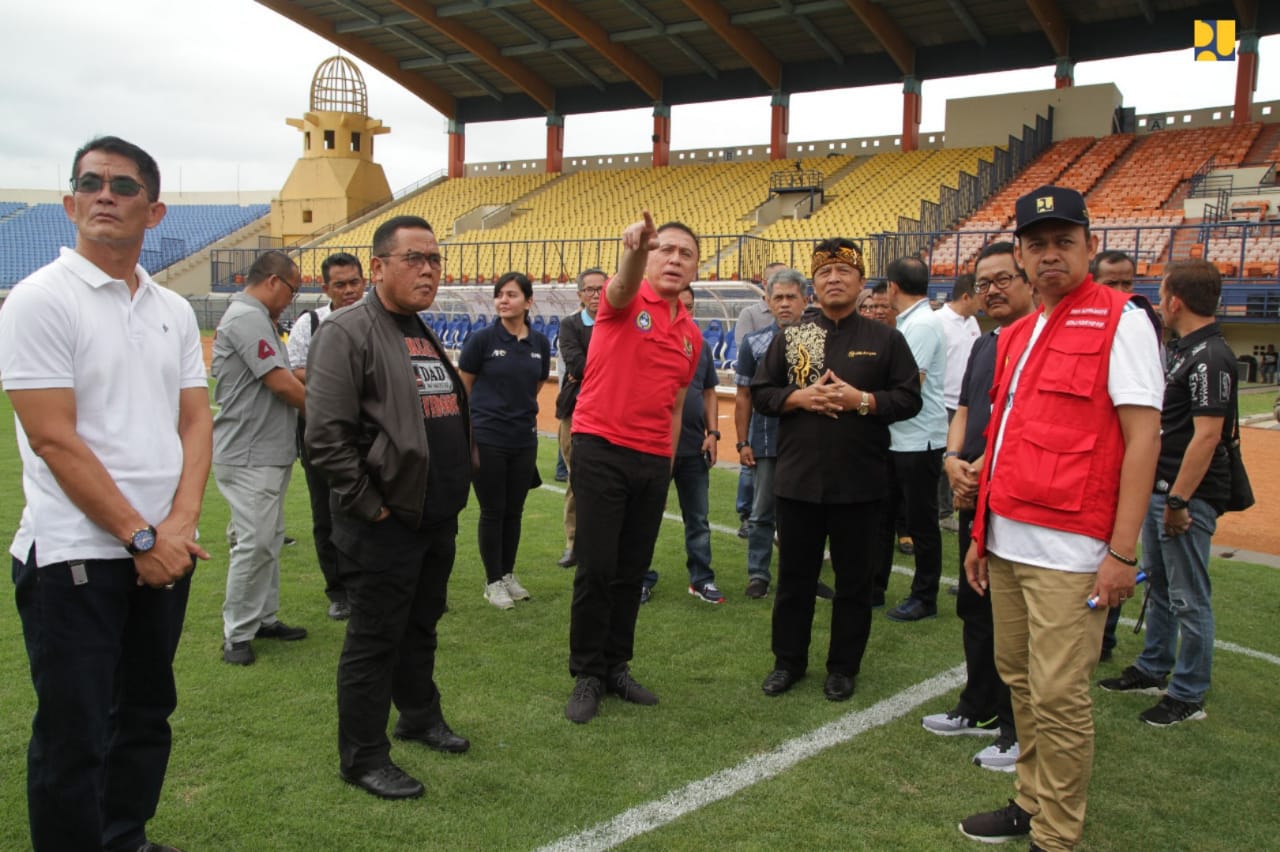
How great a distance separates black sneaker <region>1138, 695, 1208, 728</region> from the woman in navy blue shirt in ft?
11.0

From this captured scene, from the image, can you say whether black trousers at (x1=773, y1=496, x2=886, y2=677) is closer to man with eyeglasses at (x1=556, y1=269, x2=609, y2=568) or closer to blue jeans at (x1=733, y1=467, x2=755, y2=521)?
man with eyeglasses at (x1=556, y1=269, x2=609, y2=568)

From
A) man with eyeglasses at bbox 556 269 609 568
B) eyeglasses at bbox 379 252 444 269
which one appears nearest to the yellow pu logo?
man with eyeglasses at bbox 556 269 609 568

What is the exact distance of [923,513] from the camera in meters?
5.52

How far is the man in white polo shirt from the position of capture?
7.48ft

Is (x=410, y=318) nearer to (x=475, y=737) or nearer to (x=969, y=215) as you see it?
(x=475, y=737)

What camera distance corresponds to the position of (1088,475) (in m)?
2.68

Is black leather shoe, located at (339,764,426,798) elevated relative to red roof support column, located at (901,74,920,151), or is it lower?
lower

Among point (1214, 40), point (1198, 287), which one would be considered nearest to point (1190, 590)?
point (1198, 287)

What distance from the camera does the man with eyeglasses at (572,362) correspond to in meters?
5.56

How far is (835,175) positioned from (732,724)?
29.9 m

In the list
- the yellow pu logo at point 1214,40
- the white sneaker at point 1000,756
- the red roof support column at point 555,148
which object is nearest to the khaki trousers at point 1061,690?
the white sneaker at point 1000,756

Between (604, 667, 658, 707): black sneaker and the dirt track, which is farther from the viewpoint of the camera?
the dirt track

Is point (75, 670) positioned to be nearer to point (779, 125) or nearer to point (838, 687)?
point (838, 687)

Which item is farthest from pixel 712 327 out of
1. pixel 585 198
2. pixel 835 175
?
pixel 585 198
